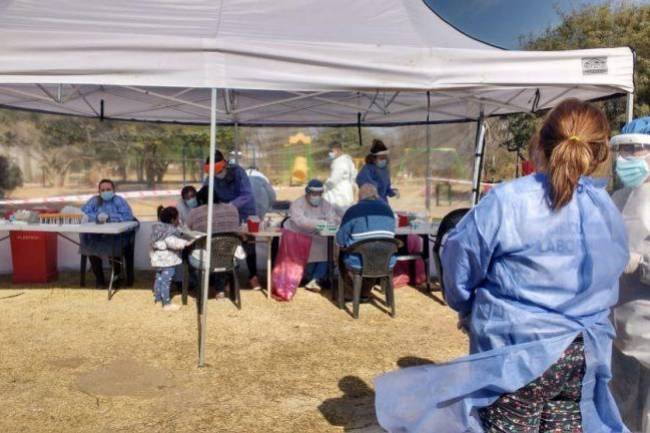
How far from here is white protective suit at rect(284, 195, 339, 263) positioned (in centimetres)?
555

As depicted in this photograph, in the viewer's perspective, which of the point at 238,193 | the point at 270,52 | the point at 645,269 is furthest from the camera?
the point at 238,193

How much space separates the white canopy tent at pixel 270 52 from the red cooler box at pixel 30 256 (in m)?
2.88

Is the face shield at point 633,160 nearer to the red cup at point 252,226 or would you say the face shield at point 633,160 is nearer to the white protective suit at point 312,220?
the white protective suit at point 312,220

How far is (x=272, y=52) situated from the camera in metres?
3.27

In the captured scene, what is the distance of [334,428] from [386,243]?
7.32 feet

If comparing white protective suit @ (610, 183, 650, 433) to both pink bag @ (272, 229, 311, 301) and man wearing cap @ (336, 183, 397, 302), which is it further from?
pink bag @ (272, 229, 311, 301)

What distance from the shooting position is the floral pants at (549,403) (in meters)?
1.49

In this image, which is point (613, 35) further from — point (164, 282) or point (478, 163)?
point (164, 282)

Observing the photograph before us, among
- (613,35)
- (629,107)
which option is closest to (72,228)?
(629,107)

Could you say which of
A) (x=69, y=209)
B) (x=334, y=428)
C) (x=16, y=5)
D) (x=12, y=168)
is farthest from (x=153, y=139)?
(x=334, y=428)

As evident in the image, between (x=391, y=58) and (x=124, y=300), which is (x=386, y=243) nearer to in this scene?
(x=391, y=58)

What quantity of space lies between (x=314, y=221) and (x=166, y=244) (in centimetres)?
152

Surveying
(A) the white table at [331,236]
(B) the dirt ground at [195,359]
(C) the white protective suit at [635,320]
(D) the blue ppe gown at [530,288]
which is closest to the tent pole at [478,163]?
(A) the white table at [331,236]

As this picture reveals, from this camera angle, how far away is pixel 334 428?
2.90m
